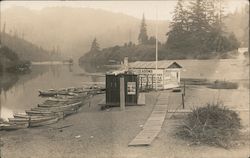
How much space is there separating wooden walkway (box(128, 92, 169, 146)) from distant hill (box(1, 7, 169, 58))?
0.93m

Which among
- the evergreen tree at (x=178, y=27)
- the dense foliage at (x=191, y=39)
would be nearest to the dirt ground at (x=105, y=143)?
the dense foliage at (x=191, y=39)

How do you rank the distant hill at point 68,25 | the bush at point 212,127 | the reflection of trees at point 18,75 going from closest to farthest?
the distant hill at point 68,25 → the reflection of trees at point 18,75 → the bush at point 212,127

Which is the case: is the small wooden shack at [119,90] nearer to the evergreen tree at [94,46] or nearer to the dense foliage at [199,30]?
the dense foliage at [199,30]

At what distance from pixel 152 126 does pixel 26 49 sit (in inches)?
59.2

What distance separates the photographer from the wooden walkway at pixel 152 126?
96.6 inches

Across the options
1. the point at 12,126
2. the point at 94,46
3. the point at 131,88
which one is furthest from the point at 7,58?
the point at 131,88

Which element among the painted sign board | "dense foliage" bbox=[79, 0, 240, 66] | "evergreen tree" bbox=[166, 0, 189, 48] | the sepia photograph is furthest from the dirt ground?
the painted sign board

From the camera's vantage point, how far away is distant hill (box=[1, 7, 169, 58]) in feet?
4.98

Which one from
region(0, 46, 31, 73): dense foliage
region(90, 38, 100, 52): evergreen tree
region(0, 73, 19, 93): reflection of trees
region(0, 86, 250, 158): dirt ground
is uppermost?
region(90, 38, 100, 52): evergreen tree

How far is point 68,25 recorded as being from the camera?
5.14 ft

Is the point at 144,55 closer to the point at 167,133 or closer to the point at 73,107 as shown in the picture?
the point at 167,133

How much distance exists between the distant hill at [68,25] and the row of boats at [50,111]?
6.18 feet

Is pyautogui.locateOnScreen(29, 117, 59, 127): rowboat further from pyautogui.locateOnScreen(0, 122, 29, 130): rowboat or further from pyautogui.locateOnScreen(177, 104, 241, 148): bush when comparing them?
pyautogui.locateOnScreen(177, 104, 241, 148): bush

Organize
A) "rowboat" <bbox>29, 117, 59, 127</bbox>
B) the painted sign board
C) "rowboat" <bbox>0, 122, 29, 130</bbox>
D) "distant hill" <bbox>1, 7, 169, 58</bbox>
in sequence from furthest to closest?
the painted sign board, "rowboat" <bbox>29, 117, 59, 127</bbox>, "rowboat" <bbox>0, 122, 29, 130</bbox>, "distant hill" <bbox>1, 7, 169, 58</bbox>
